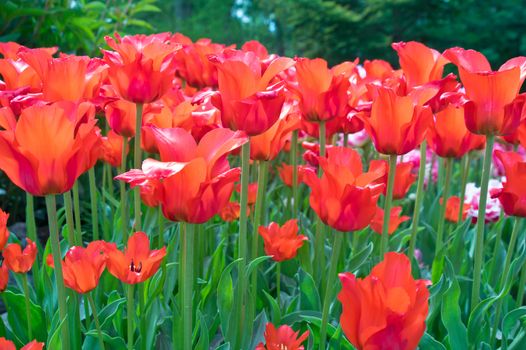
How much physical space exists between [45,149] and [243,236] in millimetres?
433

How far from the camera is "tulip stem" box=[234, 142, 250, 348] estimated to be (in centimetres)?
127

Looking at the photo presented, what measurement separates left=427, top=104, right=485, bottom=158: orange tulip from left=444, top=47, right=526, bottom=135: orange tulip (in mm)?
341

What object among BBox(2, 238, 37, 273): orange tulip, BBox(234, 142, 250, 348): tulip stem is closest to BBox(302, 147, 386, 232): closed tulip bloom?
BBox(234, 142, 250, 348): tulip stem

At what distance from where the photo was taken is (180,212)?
106 centimetres

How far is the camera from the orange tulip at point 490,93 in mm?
1257

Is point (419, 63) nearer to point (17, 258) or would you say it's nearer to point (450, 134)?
point (450, 134)

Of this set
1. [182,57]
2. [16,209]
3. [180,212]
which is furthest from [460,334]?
[16,209]

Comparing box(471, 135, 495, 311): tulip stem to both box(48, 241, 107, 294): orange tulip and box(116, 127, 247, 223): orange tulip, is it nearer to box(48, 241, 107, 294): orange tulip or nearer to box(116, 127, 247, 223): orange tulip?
box(116, 127, 247, 223): orange tulip

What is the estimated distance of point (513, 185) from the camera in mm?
1382

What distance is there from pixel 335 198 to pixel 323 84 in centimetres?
38

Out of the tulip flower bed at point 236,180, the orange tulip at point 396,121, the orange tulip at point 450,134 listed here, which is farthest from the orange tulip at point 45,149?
the orange tulip at point 450,134

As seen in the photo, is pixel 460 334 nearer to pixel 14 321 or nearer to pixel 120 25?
pixel 14 321

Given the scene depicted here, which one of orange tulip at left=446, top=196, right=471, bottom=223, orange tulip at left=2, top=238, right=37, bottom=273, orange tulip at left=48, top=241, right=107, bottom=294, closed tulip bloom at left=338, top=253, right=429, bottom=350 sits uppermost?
closed tulip bloom at left=338, top=253, right=429, bottom=350

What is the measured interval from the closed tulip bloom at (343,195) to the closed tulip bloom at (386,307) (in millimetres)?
273
